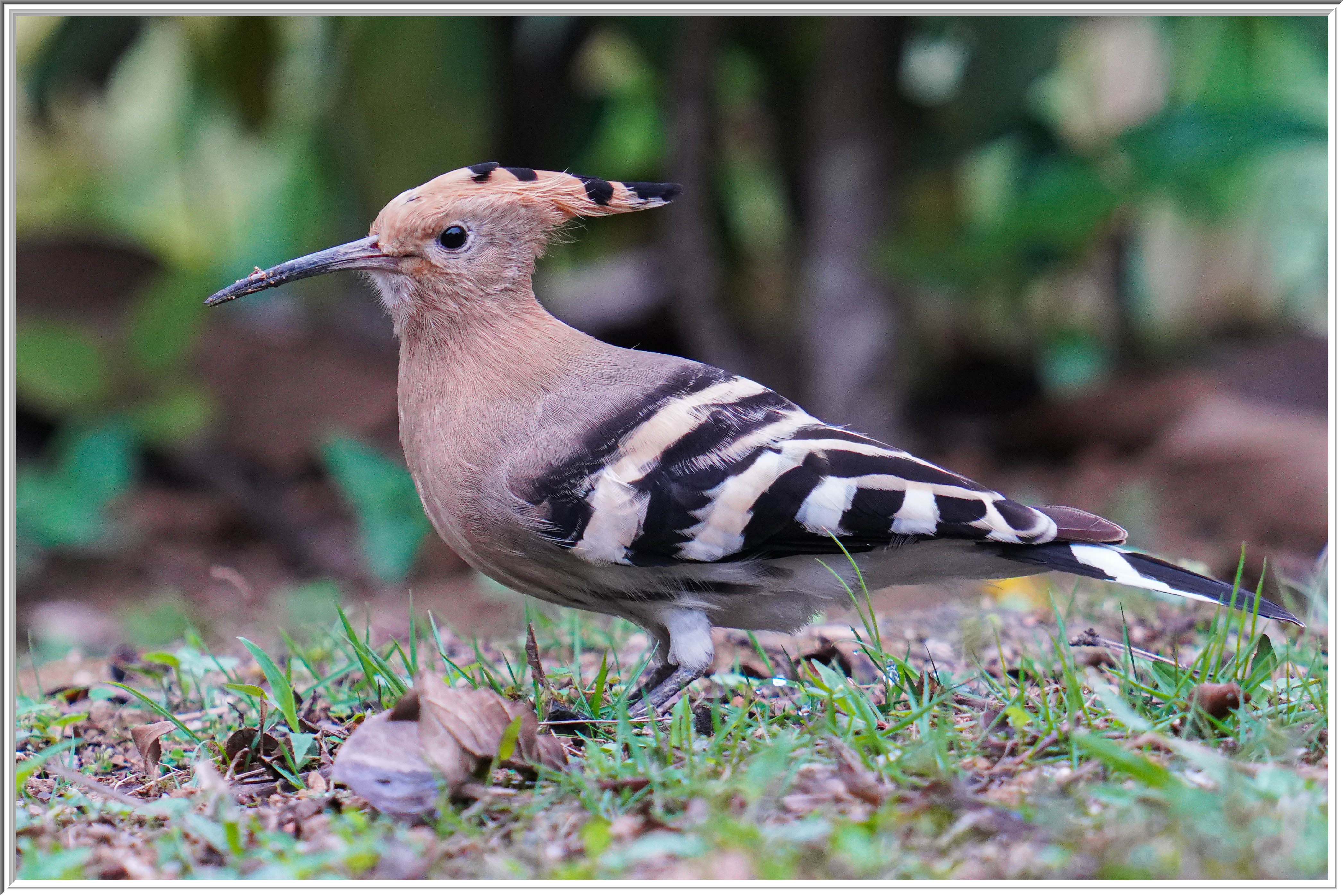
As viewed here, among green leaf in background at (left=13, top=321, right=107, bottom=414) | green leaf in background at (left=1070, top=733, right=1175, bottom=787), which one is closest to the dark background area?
green leaf in background at (left=13, top=321, right=107, bottom=414)

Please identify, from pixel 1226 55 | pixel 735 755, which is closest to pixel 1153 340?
pixel 1226 55

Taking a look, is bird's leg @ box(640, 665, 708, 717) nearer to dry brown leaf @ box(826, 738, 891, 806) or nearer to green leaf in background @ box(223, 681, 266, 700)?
dry brown leaf @ box(826, 738, 891, 806)

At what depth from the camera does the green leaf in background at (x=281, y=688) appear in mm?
2564

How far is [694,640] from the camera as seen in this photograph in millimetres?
2625

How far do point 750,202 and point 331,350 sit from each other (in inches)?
99.9

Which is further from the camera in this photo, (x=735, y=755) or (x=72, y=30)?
(x=72, y=30)

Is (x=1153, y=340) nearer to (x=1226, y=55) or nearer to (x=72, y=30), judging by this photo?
(x=1226, y=55)

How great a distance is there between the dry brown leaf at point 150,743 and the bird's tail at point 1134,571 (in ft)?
5.76

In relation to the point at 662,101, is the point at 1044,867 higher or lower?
lower

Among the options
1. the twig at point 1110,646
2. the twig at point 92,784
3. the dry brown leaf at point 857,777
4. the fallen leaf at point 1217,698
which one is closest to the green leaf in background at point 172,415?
the twig at point 92,784

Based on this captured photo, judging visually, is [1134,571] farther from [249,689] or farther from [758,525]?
[249,689]

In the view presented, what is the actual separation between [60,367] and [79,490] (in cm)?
58

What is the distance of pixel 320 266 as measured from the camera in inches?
113

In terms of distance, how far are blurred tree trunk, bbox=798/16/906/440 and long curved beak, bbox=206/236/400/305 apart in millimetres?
3692
